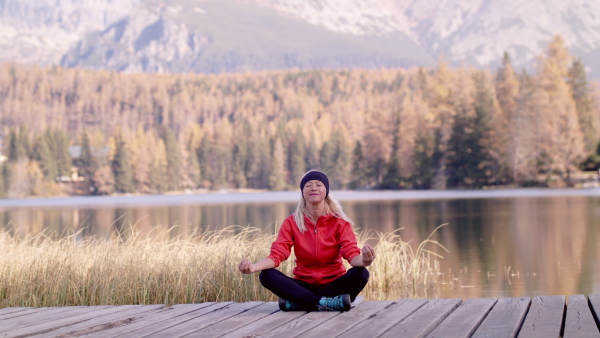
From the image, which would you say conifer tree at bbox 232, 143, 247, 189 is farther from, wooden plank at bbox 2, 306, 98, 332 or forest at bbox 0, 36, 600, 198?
wooden plank at bbox 2, 306, 98, 332

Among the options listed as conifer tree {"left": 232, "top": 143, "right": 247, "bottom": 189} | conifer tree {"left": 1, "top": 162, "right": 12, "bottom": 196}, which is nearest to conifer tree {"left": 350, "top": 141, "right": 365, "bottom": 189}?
conifer tree {"left": 232, "top": 143, "right": 247, "bottom": 189}

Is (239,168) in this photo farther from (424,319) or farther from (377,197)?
(424,319)

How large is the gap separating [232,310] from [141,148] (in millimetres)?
104924

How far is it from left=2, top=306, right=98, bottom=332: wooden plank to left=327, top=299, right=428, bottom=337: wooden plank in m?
1.96

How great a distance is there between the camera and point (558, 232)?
21.6 m

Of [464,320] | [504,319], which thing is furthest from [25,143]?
[504,319]

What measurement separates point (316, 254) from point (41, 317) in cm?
198

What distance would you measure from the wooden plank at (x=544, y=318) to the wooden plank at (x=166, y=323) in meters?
2.14

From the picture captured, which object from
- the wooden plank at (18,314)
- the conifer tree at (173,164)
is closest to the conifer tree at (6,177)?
the conifer tree at (173,164)

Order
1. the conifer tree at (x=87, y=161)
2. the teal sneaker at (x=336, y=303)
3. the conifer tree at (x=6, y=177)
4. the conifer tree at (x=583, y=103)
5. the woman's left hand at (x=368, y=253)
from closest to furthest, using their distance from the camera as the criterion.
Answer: the woman's left hand at (x=368, y=253), the teal sneaker at (x=336, y=303), the conifer tree at (x=583, y=103), the conifer tree at (x=6, y=177), the conifer tree at (x=87, y=161)

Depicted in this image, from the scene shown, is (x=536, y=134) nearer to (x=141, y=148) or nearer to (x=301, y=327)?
(x=301, y=327)

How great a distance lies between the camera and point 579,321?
4.45m

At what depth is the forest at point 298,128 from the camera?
62.4 m

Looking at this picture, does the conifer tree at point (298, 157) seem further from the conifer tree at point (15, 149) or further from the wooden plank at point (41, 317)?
the wooden plank at point (41, 317)
